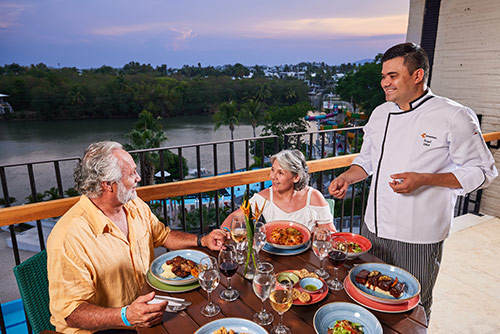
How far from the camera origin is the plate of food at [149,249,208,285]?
134 centimetres

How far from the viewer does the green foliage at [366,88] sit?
28.5 m

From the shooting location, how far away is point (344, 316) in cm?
116

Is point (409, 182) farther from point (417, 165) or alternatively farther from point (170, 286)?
point (170, 286)

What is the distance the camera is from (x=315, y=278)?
53.0 inches

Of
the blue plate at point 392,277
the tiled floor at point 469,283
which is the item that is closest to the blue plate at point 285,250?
the blue plate at point 392,277

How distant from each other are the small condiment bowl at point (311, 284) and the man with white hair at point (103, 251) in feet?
Answer: 1.55

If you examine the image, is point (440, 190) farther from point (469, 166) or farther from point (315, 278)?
point (315, 278)

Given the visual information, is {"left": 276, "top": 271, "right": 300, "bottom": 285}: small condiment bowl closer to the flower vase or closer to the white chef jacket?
the flower vase

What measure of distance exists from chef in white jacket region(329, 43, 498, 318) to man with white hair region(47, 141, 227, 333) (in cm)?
89

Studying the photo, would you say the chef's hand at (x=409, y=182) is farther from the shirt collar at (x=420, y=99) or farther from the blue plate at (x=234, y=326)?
the blue plate at (x=234, y=326)

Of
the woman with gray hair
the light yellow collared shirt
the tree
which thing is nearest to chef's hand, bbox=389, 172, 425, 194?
the woman with gray hair

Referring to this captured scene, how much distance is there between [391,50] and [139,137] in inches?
1256

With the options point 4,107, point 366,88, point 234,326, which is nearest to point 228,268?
point 234,326

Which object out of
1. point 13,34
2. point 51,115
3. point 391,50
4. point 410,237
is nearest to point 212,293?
point 410,237
